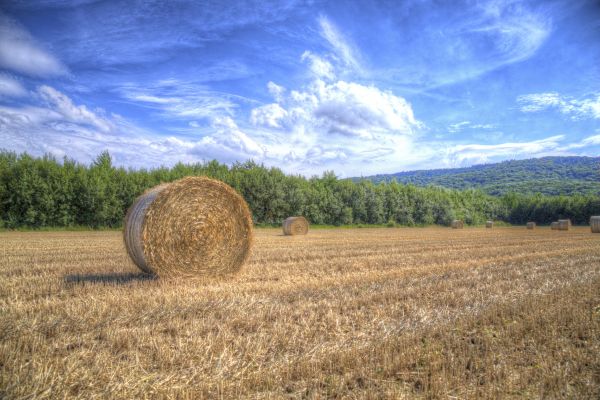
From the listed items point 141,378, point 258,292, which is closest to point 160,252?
point 258,292

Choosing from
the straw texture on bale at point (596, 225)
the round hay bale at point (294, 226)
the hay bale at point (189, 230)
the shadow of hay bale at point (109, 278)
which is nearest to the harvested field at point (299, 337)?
the shadow of hay bale at point (109, 278)

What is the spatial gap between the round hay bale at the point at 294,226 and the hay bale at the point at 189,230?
55.3 feet

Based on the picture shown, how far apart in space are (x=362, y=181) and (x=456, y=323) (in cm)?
5037

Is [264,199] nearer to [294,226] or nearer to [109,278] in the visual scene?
[294,226]

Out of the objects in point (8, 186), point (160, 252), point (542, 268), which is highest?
point (8, 186)

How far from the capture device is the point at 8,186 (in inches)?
1206

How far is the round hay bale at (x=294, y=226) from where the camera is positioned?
86.0ft

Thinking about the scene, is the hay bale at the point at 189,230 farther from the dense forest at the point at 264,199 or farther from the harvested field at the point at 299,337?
the dense forest at the point at 264,199

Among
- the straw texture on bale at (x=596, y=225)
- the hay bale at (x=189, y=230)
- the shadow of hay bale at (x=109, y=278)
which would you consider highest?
the hay bale at (x=189, y=230)

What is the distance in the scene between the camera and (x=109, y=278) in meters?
8.02

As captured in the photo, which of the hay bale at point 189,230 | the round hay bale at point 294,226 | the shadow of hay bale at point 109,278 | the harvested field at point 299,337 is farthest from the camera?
the round hay bale at point 294,226

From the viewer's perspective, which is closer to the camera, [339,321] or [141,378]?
[141,378]

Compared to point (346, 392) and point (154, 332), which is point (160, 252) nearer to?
point (154, 332)

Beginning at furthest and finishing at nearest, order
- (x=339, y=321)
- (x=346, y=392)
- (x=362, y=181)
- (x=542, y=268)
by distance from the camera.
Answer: (x=362, y=181)
(x=542, y=268)
(x=339, y=321)
(x=346, y=392)
